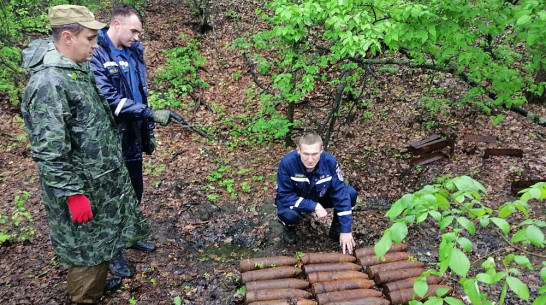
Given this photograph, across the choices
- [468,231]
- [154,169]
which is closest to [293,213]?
[468,231]

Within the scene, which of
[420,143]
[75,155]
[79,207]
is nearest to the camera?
[79,207]

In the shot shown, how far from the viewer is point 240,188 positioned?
6477 millimetres

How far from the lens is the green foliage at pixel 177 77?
32.1 feet

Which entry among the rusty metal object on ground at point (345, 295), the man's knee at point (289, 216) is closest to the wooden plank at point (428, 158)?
the man's knee at point (289, 216)

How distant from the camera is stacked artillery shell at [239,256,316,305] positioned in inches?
140

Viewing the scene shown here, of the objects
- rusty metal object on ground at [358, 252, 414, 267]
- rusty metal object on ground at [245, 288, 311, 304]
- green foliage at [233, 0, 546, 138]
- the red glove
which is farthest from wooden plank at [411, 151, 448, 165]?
the red glove

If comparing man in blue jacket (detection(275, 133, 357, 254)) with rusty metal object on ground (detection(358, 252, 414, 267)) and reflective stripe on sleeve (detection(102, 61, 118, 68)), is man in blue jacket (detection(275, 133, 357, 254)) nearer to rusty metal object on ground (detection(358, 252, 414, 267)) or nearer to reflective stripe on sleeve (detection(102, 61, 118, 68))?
rusty metal object on ground (detection(358, 252, 414, 267))

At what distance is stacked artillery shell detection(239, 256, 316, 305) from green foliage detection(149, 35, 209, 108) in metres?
6.45

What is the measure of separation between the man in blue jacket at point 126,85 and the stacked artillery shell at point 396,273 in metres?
2.66

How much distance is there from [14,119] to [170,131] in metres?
3.50

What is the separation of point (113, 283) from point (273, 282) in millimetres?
1713

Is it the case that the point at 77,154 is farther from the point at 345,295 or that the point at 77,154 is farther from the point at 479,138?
the point at 479,138

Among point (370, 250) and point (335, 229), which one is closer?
point (370, 250)

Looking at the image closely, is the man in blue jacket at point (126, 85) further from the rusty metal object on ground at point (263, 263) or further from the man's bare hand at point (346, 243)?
the man's bare hand at point (346, 243)
